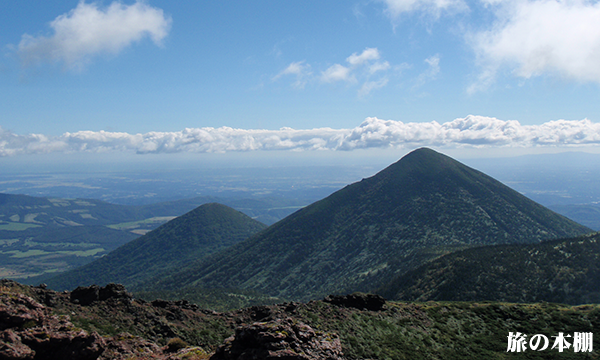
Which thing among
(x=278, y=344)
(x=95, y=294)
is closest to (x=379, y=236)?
(x=95, y=294)

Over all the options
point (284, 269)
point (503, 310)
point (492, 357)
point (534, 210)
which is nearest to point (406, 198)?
point (534, 210)

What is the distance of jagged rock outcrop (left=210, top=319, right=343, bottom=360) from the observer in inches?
714

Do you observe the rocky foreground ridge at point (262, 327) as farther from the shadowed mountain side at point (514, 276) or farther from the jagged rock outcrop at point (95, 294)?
the shadowed mountain side at point (514, 276)

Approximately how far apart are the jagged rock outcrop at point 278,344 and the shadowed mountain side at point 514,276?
5388cm

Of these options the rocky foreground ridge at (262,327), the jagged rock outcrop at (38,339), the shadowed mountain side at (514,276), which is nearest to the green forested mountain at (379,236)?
the shadowed mountain side at (514,276)

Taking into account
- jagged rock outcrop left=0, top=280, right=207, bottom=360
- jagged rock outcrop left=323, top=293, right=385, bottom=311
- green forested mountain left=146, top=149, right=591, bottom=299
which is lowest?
green forested mountain left=146, top=149, right=591, bottom=299

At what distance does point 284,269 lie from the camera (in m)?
156

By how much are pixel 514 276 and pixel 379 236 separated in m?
90.9

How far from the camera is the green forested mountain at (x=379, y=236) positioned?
131375 mm

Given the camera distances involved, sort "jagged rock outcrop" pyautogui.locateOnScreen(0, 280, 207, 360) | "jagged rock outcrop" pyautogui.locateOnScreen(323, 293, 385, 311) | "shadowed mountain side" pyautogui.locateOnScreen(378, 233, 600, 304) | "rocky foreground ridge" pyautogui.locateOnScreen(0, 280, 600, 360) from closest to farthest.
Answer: "jagged rock outcrop" pyautogui.locateOnScreen(0, 280, 207, 360), "rocky foreground ridge" pyautogui.locateOnScreen(0, 280, 600, 360), "jagged rock outcrop" pyautogui.locateOnScreen(323, 293, 385, 311), "shadowed mountain side" pyautogui.locateOnScreen(378, 233, 600, 304)

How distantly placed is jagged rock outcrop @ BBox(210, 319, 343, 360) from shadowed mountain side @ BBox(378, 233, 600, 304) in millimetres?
53884

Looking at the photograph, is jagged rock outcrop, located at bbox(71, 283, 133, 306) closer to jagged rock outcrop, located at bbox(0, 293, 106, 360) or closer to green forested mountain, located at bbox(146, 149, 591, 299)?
jagged rock outcrop, located at bbox(0, 293, 106, 360)

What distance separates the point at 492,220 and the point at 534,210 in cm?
3105

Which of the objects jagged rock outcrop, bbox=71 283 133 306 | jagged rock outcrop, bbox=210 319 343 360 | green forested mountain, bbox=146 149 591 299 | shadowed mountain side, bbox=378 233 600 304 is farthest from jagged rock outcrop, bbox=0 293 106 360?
green forested mountain, bbox=146 149 591 299
